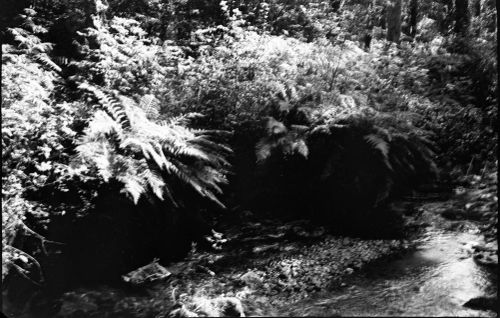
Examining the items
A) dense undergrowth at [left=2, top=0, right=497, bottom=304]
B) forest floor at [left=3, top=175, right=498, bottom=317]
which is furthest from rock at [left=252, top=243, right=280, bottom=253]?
dense undergrowth at [left=2, top=0, right=497, bottom=304]

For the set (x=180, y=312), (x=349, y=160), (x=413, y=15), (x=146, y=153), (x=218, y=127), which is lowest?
(x=180, y=312)

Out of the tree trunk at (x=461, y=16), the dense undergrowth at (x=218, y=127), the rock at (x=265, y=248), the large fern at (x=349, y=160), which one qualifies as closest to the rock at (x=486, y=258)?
the dense undergrowth at (x=218, y=127)

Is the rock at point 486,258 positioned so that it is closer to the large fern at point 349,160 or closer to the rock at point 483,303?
the rock at point 483,303

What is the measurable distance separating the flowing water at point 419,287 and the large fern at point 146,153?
125cm

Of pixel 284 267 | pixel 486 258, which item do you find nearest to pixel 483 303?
pixel 486 258

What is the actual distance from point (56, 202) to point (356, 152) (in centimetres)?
260

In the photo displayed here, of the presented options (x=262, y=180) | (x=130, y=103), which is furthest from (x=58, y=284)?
(x=262, y=180)

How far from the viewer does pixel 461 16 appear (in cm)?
365

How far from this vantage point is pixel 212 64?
461cm

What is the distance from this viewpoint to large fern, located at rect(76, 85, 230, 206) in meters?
3.47

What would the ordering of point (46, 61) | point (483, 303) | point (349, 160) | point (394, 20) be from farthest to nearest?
1. point (46, 61)
2. point (394, 20)
3. point (349, 160)
4. point (483, 303)

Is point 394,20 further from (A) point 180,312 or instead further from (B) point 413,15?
(A) point 180,312

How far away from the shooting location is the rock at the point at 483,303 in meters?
2.60

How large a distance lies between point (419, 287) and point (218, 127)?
7.65 ft
